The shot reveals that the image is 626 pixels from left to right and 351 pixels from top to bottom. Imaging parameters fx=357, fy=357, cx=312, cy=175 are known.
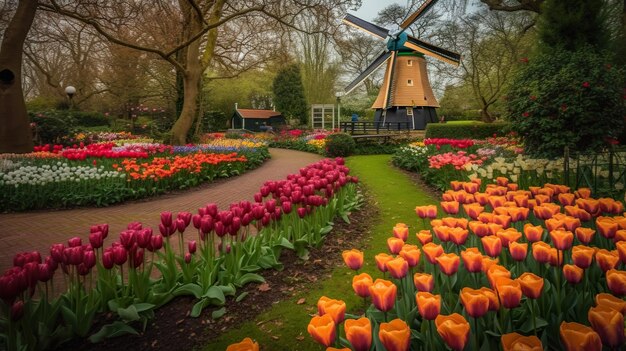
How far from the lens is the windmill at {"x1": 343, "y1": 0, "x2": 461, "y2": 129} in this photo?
1027 inches

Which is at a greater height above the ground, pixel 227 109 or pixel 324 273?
pixel 227 109

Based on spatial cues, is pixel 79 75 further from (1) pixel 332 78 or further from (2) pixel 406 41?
(2) pixel 406 41

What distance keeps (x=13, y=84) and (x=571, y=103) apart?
1532 cm

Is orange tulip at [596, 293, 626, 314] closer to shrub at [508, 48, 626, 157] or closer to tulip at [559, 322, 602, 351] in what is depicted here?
tulip at [559, 322, 602, 351]

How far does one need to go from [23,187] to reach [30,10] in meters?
7.33

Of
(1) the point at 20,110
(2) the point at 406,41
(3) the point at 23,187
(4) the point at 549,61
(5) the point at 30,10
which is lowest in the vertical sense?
(3) the point at 23,187

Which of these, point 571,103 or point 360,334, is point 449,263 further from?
point 571,103

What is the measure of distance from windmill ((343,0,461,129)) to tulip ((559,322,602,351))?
2579 cm

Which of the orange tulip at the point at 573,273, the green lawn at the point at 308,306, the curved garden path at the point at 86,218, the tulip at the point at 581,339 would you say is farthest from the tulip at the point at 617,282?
the curved garden path at the point at 86,218

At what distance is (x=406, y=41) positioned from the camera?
26.3 metres

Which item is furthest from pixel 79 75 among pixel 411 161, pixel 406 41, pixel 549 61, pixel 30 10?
pixel 549 61

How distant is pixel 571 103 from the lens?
7391 millimetres

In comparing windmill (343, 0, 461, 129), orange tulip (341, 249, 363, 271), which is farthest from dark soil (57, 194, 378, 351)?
windmill (343, 0, 461, 129)

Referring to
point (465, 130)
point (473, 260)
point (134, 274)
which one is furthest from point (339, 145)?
point (473, 260)
